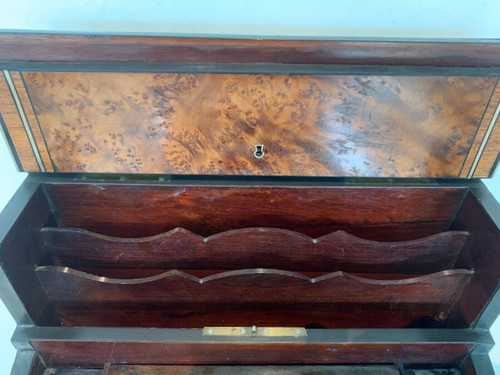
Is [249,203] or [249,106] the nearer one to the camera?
[249,106]

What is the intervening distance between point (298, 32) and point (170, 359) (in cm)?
73

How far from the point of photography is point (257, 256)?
0.99 metres

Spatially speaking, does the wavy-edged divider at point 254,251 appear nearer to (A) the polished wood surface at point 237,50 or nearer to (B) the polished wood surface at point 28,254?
(B) the polished wood surface at point 28,254

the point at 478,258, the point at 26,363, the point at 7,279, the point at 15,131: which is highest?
the point at 15,131

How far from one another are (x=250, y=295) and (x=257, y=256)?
10cm

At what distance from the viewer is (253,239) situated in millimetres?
956

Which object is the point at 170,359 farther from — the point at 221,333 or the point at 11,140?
the point at 11,140

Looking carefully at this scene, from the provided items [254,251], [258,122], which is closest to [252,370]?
[254,251]

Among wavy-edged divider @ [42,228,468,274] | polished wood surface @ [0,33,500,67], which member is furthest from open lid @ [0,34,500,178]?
wavy-edged divider @ [42,228,468,274]

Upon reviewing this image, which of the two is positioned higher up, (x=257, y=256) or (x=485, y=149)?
(x=485, y=149)

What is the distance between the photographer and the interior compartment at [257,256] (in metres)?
0.91

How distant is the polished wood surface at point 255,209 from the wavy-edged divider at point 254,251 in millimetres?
87

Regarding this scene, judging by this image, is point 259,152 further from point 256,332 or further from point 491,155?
point 491,155

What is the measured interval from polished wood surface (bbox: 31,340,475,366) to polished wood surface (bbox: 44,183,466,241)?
1.01 ft
